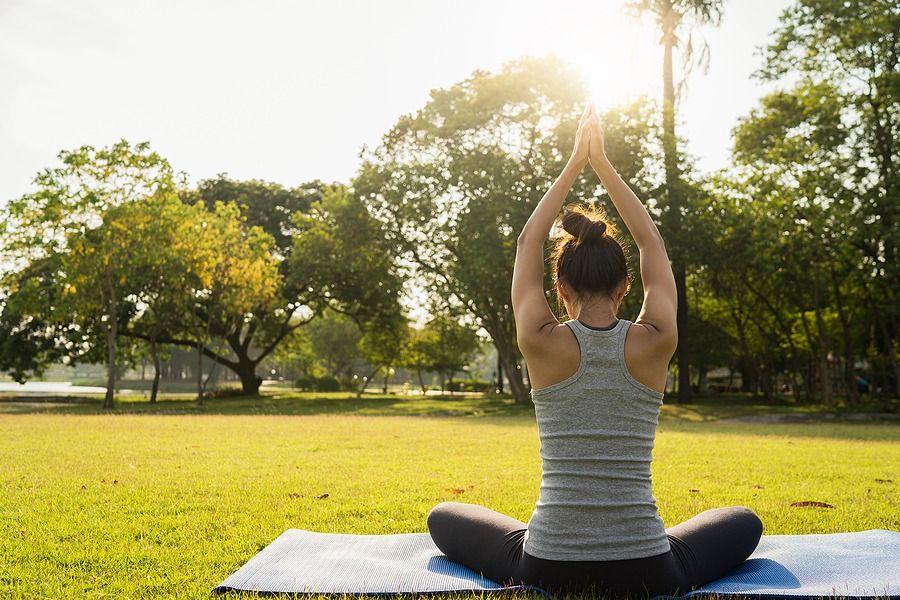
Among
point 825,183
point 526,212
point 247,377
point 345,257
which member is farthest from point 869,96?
point 247,377

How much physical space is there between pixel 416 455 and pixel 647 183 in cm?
1766

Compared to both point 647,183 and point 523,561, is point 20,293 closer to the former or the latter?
point 647,183

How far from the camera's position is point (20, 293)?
26938 mm

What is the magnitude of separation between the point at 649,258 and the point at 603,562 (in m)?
1.28

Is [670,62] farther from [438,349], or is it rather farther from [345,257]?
[438,349]

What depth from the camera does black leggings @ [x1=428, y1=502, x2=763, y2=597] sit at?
3189 millimetres

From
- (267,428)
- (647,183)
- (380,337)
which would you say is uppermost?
(647,183)

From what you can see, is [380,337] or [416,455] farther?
[380,337]

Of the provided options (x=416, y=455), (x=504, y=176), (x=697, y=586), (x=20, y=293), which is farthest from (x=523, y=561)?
(x=20, y=293)

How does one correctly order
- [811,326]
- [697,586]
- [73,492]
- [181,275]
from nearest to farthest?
[697,586]
[73,492]
[181,275]
[811,326]

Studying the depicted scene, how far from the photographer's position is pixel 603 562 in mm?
3135

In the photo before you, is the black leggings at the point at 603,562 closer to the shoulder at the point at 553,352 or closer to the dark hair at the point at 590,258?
the shoulder at the point at 553,352

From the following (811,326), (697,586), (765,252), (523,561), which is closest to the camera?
(523,561)

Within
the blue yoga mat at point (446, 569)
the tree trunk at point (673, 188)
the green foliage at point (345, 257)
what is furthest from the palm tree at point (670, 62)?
the blue yoga mat at point (446, 569)
